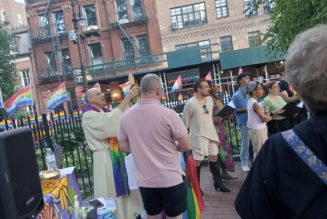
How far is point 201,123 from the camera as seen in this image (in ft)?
17.6

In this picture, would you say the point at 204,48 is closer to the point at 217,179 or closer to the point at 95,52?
the point at 95,52

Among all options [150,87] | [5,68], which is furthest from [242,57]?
[150,87]

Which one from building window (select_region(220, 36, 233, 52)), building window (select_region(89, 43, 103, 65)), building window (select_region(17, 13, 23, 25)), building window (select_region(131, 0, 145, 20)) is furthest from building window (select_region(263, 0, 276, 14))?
building window (select_region(17, 13, 23, 25))

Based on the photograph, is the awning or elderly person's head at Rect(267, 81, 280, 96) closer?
elderly person's head at Rect(267, 81, 280, 96)

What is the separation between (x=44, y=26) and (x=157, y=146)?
31750mm

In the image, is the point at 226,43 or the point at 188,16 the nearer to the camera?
the point at 226,43

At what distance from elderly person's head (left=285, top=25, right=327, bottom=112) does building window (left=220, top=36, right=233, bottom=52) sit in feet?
93.3

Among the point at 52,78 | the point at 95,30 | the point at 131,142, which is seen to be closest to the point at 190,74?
the point at 95,30

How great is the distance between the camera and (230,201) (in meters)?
5.10

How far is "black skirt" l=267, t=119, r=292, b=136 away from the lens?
235 inches

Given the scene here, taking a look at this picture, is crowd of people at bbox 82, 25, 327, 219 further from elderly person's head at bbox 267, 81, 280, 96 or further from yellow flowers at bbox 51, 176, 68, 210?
yellow flowers at bbox 51, 176, 68, 210

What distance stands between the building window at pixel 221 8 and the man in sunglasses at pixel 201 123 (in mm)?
25159

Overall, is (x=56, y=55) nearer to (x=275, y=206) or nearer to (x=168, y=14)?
(x=168, y=14)

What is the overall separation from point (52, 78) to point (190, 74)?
12.5 meters
